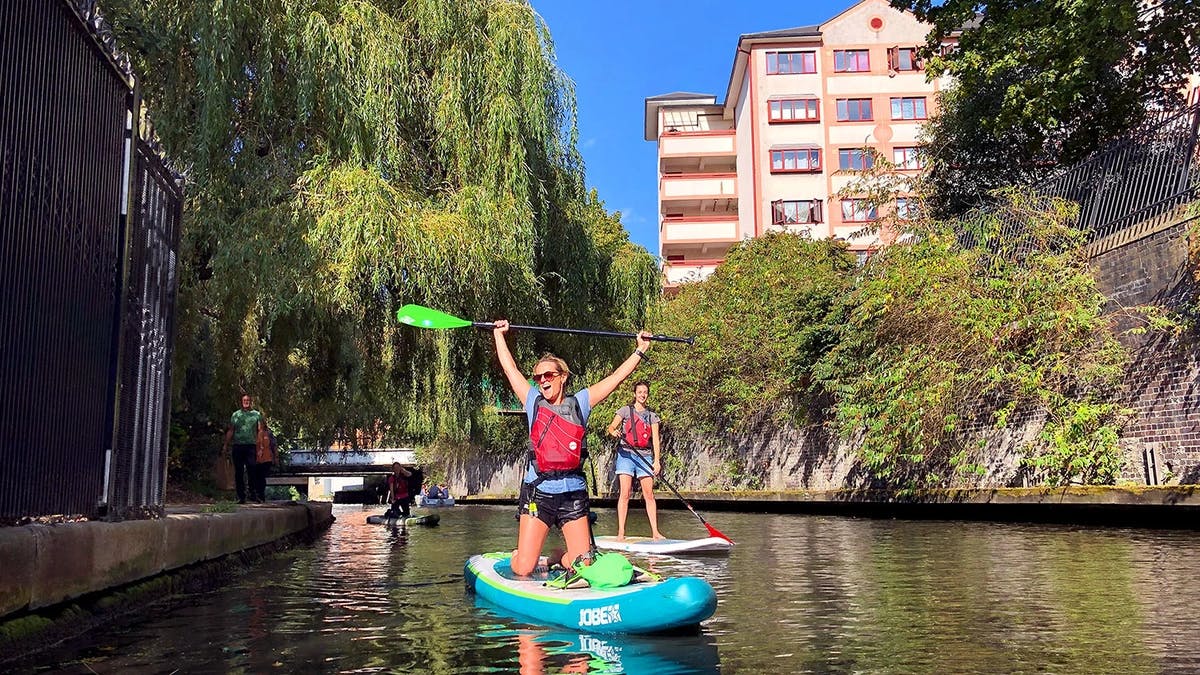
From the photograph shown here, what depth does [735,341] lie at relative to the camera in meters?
29.0

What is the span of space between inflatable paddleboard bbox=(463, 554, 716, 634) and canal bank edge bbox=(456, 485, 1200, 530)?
8.77 m

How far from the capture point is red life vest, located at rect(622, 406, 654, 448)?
488 inches

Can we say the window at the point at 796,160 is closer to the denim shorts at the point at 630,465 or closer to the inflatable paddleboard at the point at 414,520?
the inflatable paddleboard at the point at 414,520

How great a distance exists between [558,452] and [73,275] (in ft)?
10.0

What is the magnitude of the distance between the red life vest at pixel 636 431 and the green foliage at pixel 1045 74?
916 cm

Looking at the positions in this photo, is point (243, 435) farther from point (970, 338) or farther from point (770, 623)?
point (970, 338)

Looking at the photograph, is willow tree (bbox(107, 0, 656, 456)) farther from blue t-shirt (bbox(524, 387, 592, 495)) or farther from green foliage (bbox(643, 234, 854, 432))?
green foliage (bbox(643, 234, 854, 432))

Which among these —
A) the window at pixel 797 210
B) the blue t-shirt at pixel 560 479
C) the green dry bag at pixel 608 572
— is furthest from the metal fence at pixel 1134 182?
the window at pixel 797 210

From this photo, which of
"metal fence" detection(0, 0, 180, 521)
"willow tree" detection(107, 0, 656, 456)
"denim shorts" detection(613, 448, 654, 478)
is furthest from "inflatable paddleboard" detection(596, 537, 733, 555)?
"willow tree" detection(107, 0, 656, 456)

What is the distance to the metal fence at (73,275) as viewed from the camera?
218 inches

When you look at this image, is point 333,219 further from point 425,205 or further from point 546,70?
point 546,70

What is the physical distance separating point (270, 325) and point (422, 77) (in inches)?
179

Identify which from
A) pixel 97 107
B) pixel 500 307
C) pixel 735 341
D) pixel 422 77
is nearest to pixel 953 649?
pixel 97 107

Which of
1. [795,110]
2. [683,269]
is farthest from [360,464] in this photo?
[795,110]
